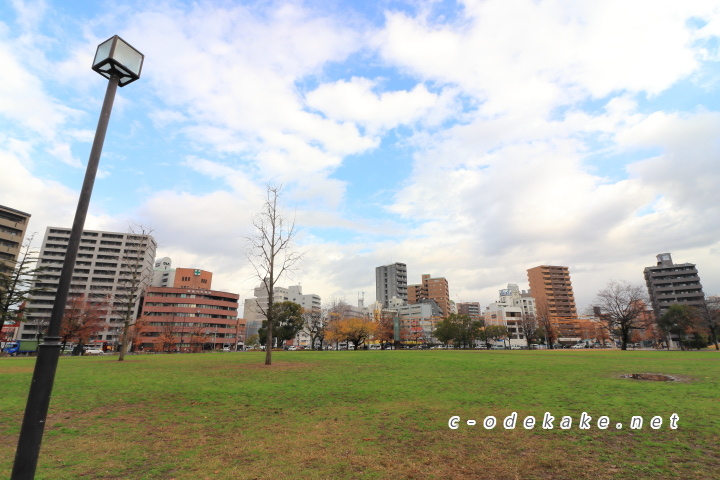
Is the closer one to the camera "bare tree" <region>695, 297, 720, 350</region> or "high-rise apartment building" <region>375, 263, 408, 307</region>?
"bare tree" <region>695, 297, 720, 350</region>

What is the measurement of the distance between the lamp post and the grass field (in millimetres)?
1963

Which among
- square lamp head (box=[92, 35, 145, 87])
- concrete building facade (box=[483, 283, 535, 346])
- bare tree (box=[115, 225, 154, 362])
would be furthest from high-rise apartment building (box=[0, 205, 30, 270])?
concrete building facade (box=[483, 283, 535, 346])

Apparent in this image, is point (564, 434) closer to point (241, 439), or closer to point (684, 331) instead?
point (241, 439)

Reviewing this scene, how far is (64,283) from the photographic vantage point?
4.23m

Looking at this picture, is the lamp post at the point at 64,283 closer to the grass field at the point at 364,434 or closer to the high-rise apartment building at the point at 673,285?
the grass field at the point at 364,434

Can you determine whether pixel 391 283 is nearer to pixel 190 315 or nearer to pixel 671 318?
pixel 190 315

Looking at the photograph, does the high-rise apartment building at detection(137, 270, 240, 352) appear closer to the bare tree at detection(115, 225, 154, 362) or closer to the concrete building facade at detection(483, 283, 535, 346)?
the bare tree at detection(115, 225, 154, 362)

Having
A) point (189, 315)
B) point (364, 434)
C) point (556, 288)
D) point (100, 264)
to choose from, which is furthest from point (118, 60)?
point (556, 288)

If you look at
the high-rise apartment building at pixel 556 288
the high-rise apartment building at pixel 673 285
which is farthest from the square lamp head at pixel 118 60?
the high-rise apartment building at pixel 556 288

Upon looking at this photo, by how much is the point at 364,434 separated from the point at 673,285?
142350 mm

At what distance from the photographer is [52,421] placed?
823 cm

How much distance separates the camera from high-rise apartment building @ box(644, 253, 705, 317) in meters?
107

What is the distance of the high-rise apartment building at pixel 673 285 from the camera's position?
350ft

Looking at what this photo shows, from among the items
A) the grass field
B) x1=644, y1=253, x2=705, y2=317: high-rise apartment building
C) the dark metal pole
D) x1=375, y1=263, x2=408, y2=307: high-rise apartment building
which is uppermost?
x1=375, y1=263, x2=408, y2=307: high-rise apartment building
